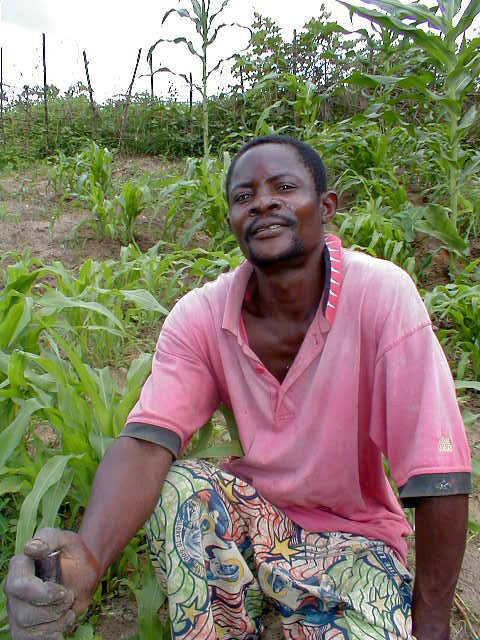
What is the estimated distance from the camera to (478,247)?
379 cm

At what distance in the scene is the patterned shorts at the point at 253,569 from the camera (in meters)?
1.27

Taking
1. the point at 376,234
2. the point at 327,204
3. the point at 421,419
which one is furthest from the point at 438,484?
the point at 376,234

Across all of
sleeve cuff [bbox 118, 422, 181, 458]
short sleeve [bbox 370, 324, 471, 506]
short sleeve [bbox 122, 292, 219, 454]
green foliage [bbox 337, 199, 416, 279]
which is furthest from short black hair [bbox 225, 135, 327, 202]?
green foliage [bbox 337, 199, 416, 279]

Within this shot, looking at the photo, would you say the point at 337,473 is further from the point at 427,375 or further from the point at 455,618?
the point at 455,618

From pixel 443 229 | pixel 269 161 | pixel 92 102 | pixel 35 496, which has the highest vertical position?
pixel 92 102

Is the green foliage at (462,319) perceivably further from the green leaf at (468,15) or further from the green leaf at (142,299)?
the green leaf at (468,15)

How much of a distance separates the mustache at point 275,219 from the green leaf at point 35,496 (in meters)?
0.65

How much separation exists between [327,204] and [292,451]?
572 millimetres

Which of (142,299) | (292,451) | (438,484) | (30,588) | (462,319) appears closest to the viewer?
(30,588)

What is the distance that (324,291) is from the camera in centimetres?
139

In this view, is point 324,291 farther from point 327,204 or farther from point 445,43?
point 445,43

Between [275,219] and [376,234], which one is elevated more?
[376,234]

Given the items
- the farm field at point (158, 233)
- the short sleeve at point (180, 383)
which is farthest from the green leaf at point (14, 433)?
the short sleeve at point (180, 383)

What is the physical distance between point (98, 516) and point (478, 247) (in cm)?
314
